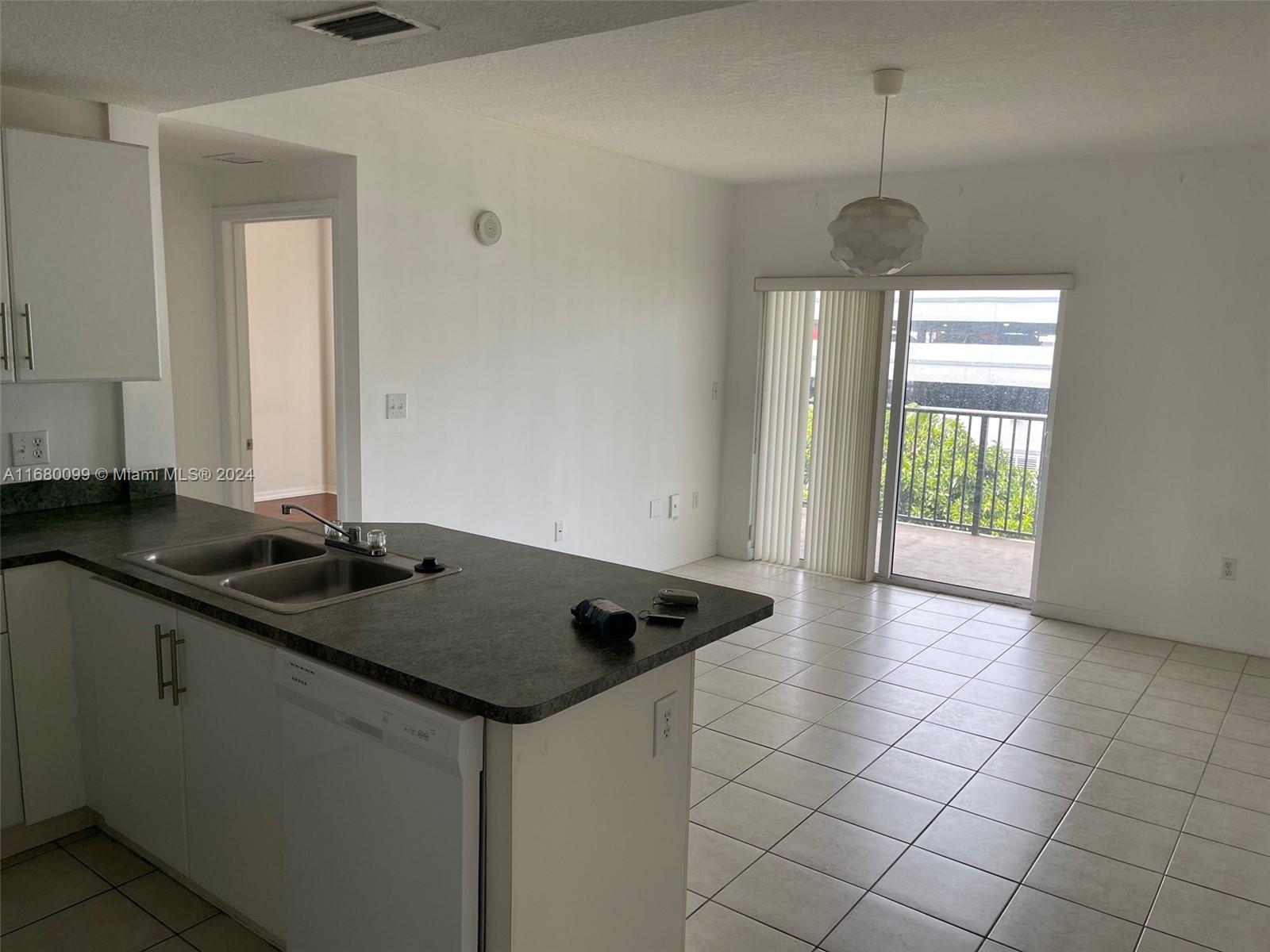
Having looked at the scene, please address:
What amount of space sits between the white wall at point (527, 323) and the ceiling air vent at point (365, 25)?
5.08 ft

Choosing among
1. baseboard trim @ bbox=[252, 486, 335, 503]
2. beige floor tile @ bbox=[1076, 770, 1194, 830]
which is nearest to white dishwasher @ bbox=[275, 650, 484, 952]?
beige floor tile @ bbox=[1076, 770, 1194, 830]

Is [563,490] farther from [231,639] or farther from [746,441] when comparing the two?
[231,639]

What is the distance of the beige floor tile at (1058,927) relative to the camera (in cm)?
246

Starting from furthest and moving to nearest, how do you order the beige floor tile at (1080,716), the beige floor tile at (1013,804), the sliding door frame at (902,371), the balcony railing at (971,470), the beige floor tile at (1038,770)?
1. the balcony railing at (971,470)
2. the sliding door frame at (902,371)
3. the beige floor tile at (1080,716)
4. the beige floor tile at (1038,770)
5. the beige floor tile at (1013,804)

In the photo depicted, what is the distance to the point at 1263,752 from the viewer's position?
3.67 m

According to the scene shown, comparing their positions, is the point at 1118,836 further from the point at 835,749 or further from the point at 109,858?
the point at 109,858

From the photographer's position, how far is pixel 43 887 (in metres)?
2.54

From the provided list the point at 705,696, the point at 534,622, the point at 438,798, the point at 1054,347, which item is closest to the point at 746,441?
the point at 1054,347

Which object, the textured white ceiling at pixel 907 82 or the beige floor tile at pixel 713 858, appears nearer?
the beige floor tile at pixel 713 858

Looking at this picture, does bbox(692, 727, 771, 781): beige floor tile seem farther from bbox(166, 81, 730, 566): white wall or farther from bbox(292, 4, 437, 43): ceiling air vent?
bbox(292, 4, 437, 43): ceiling air vent

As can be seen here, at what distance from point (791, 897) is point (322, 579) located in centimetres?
161

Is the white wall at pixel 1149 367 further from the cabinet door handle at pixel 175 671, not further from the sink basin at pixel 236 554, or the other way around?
the cabinet door handle at pixel 175 671

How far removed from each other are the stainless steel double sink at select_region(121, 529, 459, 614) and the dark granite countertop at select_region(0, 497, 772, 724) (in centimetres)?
6

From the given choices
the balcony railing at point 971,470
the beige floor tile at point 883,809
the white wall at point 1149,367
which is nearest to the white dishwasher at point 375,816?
the beige floor tile at point 883,809
